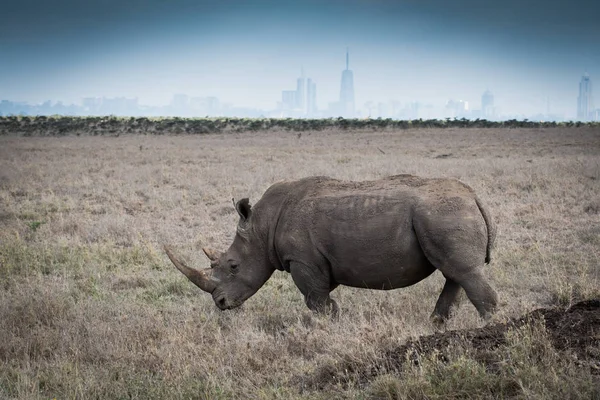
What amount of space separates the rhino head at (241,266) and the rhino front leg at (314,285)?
22.9 inches

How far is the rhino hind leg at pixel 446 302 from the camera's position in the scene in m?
6.88

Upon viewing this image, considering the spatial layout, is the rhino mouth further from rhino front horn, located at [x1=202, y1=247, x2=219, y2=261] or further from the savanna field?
rhino front horn, located at [x1=202, y1=247, x2=219, y2=261]

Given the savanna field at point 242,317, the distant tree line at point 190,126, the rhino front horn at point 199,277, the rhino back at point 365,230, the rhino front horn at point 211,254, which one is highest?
the distant tree line at point 190,126

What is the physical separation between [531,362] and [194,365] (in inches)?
114

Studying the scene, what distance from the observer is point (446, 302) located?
6977 mm

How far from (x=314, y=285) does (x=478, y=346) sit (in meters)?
2.41

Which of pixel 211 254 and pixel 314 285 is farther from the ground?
pixel 211 254

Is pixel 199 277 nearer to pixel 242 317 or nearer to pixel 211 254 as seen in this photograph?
pixel 211 254

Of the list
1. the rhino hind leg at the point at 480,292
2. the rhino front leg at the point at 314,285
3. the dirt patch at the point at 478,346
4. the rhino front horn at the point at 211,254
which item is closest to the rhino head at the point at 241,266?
the rhino front horn at the point at 211,254

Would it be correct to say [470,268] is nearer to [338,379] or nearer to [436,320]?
[436,320]

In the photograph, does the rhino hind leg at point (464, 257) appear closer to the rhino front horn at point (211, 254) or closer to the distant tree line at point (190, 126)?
the rhino front horn at point (211, 254)

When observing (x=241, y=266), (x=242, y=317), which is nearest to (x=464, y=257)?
(x=241, y=266)

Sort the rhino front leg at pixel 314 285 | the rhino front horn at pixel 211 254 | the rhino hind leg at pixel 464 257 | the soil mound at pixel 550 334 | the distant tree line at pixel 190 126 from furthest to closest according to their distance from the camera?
the distant tree line at pixel 190 126 < the rhino front horn at pixel 211 254 < the rhino front leg at pixel 314 285 < the rhino hind leg at pixel 464 257 < the soil mound at pixel 550 334

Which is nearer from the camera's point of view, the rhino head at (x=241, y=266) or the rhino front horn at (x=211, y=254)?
the rhino head at (x=241, y=266)
